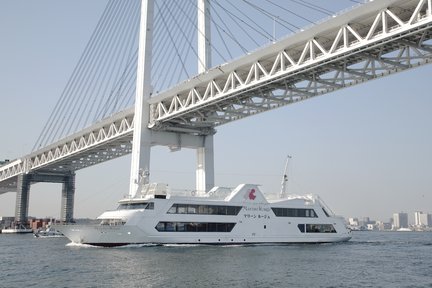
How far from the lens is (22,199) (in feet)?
250

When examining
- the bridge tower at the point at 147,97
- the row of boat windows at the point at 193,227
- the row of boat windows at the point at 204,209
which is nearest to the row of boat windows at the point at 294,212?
the row of boat windows at the point at 204,209

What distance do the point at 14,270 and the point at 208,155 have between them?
24.4 metres

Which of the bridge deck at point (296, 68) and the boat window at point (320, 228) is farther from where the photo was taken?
the boat window at point (320, 228)

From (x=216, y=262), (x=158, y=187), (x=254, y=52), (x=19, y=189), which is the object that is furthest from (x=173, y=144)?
(x=19, y=189)

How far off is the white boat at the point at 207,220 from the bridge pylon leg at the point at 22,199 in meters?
43.8

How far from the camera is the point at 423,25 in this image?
23016 millimetres

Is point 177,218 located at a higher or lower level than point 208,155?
lower

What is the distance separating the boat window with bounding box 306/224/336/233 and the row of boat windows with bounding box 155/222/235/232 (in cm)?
746

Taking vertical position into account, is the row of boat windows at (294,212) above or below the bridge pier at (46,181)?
below

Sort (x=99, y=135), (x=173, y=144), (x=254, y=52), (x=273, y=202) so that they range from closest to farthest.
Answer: (x=254, y=52)
(x=273, y=202)
(x=173, y=144)
(x=99, y=135)

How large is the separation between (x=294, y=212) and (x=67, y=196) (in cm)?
5185

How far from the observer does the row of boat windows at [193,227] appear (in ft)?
111

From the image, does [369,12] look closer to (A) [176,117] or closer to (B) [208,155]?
(A) [176,117]

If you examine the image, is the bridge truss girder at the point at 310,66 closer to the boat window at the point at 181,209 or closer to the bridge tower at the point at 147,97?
the bridge tower at the point at 147,97
